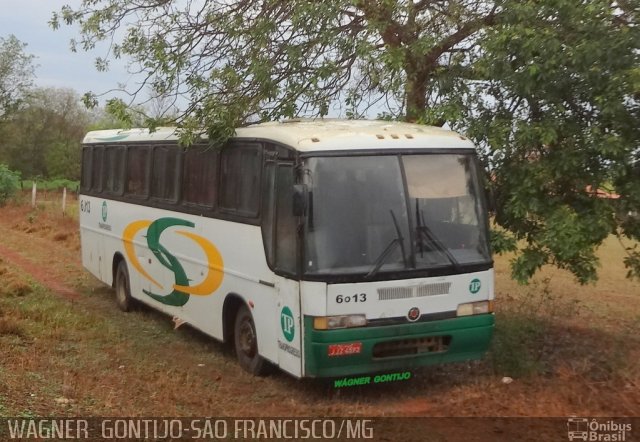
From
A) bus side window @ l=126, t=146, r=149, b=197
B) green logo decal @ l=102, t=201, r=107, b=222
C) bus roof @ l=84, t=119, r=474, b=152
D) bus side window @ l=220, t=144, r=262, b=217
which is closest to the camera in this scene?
bus roof @ l=84, t=119, r=474, b=152

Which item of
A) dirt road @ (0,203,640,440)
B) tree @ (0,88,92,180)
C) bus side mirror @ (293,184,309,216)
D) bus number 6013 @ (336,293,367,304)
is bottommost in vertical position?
dirt road @ (0,203,640,440)

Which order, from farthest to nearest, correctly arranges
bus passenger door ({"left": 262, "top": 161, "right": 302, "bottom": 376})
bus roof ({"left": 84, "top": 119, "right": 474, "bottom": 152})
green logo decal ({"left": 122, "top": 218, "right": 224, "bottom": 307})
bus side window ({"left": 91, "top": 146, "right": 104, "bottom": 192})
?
1. bus side window ({"left": 91, "top": 146, "right": 104, "bottom": 192})
2. green logo decal ({"left": 122, "top": 218, "right": 224, "bottom": 307})
3. bus roof ({"left": 84, "top": 119, "right": 474, "bottom": 152})
4. bus passenger door ({"left": 262, "top": 161, "right": 302, "bottom": 376})

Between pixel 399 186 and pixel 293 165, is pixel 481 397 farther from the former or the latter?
pixel 293 165

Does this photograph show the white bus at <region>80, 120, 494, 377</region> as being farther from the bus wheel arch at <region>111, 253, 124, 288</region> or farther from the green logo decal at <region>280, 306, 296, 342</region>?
the bus wheel arch at <region>111, 253, 124, 288</region>

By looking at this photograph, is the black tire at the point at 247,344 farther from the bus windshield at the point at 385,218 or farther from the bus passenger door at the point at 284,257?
the bus windshield at the point at 385,218

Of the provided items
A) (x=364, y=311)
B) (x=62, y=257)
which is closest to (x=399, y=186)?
(x=364, y=311)

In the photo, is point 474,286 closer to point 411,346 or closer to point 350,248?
point 411,346

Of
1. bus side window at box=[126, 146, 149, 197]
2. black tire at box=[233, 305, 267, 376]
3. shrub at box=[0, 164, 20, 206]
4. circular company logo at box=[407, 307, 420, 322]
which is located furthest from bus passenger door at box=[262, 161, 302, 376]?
A: shrub at box=[0, 164, 20, 206]

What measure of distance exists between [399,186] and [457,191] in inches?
27.3

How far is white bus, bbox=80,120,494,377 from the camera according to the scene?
659 centimetres

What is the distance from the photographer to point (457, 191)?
23.7ft

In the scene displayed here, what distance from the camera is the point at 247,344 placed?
8141 mm

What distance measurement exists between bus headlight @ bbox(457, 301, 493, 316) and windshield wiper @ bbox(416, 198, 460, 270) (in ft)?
1.41

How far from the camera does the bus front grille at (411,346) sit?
6773 mm
